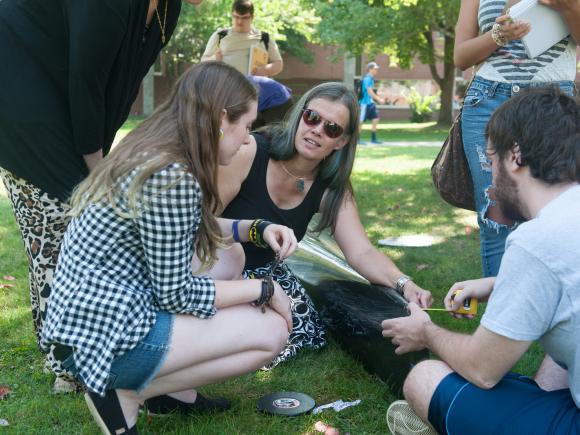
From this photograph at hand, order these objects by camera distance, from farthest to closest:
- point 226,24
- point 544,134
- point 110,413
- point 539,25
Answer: point 226,24
point 539,25
point 110,413
point 544,134

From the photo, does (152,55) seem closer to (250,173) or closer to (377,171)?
(250,173)

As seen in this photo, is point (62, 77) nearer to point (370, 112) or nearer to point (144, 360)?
point (144, 360)

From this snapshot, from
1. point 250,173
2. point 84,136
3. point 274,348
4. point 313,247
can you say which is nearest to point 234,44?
point 313,247

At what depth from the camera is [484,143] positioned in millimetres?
3477

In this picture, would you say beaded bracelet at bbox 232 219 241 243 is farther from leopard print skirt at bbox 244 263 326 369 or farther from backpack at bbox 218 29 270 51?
backpack at bbox 218 29 270 51

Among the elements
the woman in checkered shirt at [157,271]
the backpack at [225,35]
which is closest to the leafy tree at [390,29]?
the backpack at [225,35]

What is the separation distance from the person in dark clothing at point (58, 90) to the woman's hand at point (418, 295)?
1505mm

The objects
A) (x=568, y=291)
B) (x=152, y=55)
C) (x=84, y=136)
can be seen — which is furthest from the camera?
(x=152, y=55)

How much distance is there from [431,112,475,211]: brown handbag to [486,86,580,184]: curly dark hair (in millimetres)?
1458

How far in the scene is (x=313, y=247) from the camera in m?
4.75

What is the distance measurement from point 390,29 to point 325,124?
2033cm

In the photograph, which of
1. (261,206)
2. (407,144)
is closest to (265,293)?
(261,206)

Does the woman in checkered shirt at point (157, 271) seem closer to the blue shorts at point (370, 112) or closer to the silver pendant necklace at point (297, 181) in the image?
the silver pendant necklace at point (297, 181)

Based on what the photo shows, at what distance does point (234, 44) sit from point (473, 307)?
5020 mm
